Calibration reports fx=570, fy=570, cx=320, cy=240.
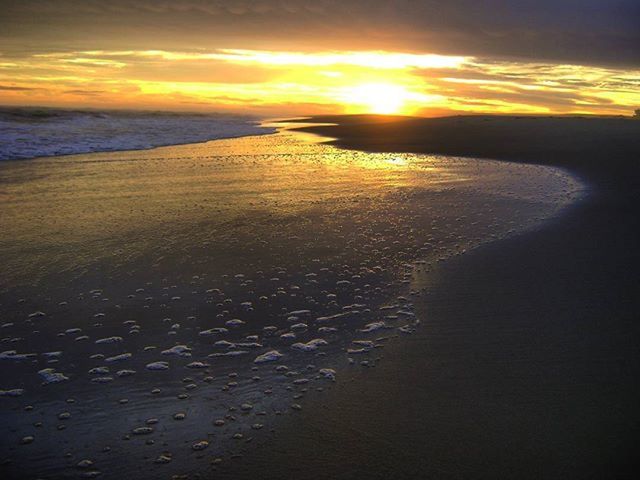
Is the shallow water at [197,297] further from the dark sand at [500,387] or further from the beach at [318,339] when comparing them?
the dark sand at [500,387]

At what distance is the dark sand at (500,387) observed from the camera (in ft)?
10.9

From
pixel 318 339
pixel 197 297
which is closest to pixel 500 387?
pixel 318 339

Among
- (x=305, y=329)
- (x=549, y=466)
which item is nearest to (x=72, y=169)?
(x=305, y=329)

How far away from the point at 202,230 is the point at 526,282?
15.3 ft

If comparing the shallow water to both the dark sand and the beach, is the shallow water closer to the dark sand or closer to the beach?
the beach

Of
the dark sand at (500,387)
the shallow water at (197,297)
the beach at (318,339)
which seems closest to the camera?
the dark sand at (500,387)

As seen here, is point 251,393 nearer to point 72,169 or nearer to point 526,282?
point 526,282

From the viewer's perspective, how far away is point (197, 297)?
19.5ft

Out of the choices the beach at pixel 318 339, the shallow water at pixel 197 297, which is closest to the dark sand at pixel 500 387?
the beach at pixel 318 339

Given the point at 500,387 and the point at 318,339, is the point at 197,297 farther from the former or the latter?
the point at 500,387

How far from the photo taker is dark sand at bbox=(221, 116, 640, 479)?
3332mm

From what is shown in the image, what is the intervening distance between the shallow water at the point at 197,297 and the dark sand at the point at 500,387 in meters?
0.36

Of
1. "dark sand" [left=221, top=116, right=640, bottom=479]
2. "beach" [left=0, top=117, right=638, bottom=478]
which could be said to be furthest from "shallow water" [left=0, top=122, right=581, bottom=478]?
"dark sand" [left=221, top=116, right=640, bottom=479]

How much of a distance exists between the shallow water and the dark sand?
1.18 ft
